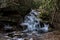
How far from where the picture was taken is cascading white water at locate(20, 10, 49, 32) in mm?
7057

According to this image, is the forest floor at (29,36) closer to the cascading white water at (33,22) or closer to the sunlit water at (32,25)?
the sunlit water at (32,25)

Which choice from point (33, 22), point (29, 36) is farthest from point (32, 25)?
point (29, 36)

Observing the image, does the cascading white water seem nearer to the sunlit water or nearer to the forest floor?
the sunlit water

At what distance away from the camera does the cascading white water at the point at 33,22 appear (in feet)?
23.2

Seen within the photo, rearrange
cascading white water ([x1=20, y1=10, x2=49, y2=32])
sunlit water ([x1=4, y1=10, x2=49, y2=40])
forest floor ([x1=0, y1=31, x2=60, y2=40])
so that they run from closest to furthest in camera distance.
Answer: forest floor ([x1=0, y1=31, x2=60, y2=40])
sunlit water ([x1=4, y1=10, x2=49, y2=40])
cascading white water ([x1=20, y1=10, x2=49, y2=32])

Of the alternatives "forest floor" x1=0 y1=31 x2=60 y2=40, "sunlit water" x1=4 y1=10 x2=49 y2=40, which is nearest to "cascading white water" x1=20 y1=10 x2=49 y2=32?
"sunlit water" x1=4 y1=10 x2=49 y2=40

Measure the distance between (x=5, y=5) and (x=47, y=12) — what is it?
75.6 inches

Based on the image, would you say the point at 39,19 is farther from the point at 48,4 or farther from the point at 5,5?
the point at 5,5

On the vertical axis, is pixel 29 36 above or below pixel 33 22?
below

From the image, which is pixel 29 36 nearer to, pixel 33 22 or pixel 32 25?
pixel 32 25

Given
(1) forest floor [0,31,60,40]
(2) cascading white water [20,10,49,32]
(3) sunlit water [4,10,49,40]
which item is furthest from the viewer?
(2) cascading white water [20,10,49,32]

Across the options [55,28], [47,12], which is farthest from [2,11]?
[55,28]

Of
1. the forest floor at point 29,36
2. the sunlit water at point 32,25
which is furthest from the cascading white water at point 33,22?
the forest floor at point 29,36

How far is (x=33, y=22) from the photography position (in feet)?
25.0
